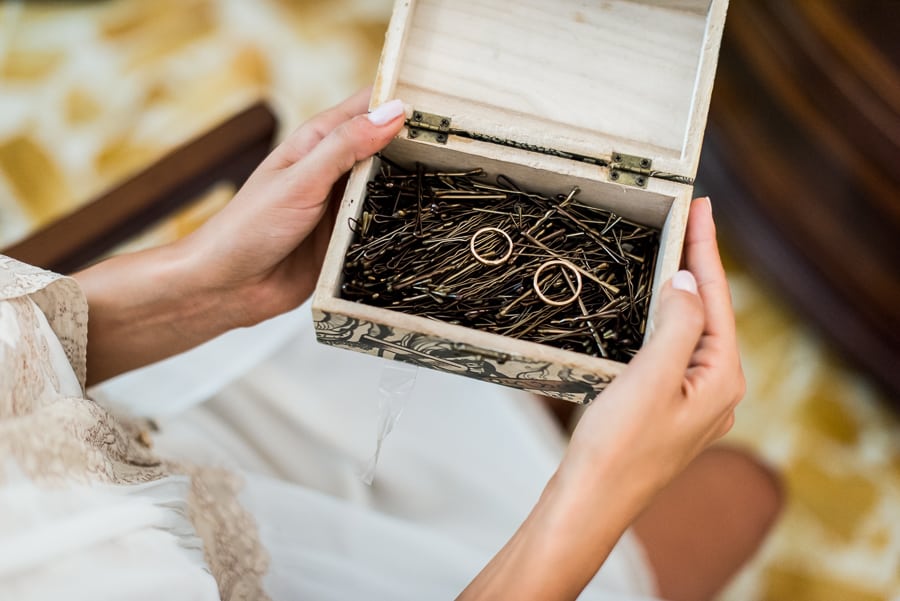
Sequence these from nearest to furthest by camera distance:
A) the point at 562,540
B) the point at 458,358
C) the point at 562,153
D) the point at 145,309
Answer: the point at 562,540, the point at 458,358, the point at 562,153, the point at 145,309

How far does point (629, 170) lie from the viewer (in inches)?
→ 37.3

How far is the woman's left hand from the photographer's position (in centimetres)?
94

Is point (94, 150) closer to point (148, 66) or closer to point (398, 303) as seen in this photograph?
point (148, 66)

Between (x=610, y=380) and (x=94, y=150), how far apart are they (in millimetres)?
1675

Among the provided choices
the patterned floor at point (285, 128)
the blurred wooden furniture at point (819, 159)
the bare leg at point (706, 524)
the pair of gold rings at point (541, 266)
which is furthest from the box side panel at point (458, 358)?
the patterned floor at point (285, 128)

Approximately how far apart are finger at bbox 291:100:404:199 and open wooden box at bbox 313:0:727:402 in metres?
0.02

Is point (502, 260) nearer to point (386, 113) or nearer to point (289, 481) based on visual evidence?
point (386, 113)

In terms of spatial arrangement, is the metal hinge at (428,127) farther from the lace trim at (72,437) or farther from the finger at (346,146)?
the lace trim at (72,437)

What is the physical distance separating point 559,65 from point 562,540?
1.94 feet

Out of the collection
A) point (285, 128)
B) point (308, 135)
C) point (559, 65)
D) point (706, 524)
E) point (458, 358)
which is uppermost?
point (559, 65)

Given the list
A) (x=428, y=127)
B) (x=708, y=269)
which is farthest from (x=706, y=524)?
(x=428, y=127)

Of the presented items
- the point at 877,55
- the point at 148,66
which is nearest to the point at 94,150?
the point at 148,66

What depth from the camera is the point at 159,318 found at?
109cm

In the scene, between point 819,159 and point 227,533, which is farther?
point 819,159
